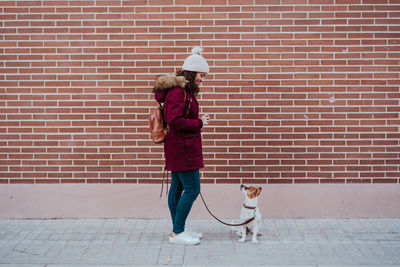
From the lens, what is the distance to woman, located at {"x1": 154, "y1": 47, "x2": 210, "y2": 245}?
425cm

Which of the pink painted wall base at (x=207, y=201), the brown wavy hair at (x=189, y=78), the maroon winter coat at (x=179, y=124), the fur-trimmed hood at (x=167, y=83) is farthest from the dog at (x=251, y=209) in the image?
the fur-trimmed hood at (x=167, y=83)

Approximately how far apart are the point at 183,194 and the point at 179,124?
795 mm

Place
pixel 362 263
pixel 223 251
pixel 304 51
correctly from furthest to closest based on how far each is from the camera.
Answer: pixel 304 51
pixel 223 251
pixel 362 263

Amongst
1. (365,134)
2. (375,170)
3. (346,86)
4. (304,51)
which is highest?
(304,51)

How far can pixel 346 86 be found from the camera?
17.5 feet

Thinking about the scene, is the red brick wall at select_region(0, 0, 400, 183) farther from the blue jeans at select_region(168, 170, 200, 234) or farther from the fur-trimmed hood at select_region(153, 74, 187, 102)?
the fur-trimmed hood at select_region(153, 74, 187, 102)

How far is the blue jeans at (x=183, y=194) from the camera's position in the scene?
4.45 m

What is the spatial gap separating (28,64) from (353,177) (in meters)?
4.40

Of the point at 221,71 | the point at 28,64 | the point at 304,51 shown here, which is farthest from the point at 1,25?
the point at 304,51

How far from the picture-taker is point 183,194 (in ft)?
14.8

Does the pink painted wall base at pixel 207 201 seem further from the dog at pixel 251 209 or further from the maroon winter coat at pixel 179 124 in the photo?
the maroon winter coat at pixel 179 124

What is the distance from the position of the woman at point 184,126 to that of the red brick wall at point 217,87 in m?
0.97

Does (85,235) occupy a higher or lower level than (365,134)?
lower

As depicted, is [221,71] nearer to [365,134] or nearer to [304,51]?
[304,51]
